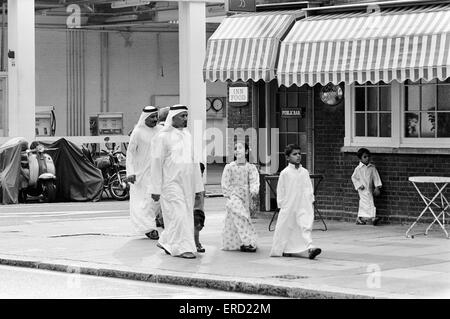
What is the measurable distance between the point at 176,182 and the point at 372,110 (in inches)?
211

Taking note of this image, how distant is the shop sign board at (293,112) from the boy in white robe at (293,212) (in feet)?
17.6

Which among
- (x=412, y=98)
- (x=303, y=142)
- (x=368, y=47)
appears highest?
(x=368, y=47)

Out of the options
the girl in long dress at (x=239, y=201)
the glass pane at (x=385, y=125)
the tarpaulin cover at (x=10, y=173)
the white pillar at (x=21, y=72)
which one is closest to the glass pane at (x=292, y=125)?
the glass pane at (x=385, y=125)

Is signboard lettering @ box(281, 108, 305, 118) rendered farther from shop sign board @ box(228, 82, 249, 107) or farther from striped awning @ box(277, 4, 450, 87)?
striped awning @ box(277, 4, 450, 87)

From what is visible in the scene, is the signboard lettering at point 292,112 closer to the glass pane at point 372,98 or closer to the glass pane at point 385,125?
the glass pane at point 372,98

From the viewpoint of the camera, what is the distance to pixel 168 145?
51.2ft

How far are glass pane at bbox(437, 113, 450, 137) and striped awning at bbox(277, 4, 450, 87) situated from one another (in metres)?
1.30

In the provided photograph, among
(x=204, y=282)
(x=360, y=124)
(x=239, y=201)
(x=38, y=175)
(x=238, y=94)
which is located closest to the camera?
(x=204, y=282)

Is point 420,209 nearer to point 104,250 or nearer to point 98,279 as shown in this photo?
point 104,250

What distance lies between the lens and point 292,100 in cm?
2112

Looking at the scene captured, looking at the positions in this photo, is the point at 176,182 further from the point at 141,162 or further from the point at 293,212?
the point at 141,162

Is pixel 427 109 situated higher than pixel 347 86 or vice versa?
pixel 347 86

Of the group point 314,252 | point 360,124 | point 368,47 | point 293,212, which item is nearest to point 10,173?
point 360,124

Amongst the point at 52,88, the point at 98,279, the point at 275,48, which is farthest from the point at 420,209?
the point at 52,88
